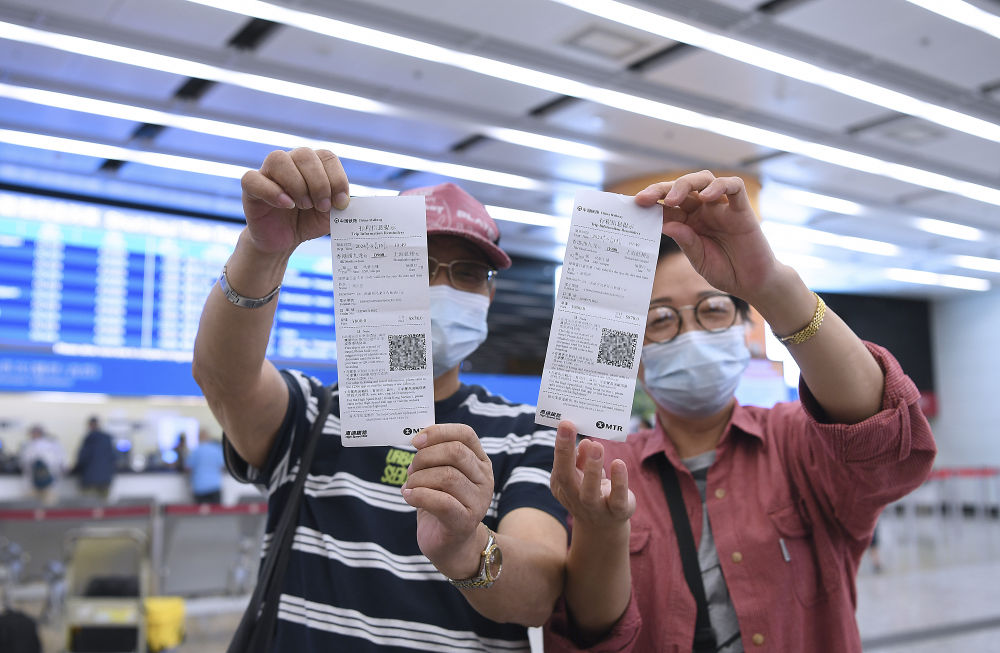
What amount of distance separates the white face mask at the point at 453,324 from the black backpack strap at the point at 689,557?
1.53 ft

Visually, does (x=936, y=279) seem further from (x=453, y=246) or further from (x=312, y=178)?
(x=312, y=178)

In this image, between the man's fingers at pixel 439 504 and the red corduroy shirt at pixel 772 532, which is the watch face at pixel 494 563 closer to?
the man's fingers at pixel 439 504

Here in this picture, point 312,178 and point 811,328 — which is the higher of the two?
point 312,178

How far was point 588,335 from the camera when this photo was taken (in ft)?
3.88

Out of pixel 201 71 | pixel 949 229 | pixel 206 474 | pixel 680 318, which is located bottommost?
pixel 206 474

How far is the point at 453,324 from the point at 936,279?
17073 mm

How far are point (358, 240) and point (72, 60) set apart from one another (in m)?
6.39

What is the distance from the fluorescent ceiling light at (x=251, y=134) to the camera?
7.06m

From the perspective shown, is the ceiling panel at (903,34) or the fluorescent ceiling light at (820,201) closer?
the ceiling panel at (903,34)

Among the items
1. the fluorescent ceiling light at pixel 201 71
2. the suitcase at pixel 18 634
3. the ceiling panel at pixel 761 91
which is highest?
the ceiling panel at pixel 761 91

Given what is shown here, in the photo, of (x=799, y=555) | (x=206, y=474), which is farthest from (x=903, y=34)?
(x=206, y=474)

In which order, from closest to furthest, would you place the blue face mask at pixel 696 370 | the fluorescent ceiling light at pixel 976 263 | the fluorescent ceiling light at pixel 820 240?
the blue face mask at pixel 696 370 < the fluorescent ceiling light at pixel 820 240 < the fluorescent ceiling light at pixel 976 263

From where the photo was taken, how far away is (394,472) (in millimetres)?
1461

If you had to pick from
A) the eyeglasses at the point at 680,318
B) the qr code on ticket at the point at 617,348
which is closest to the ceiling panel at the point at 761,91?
the eyeglasses at the point at 680,318
